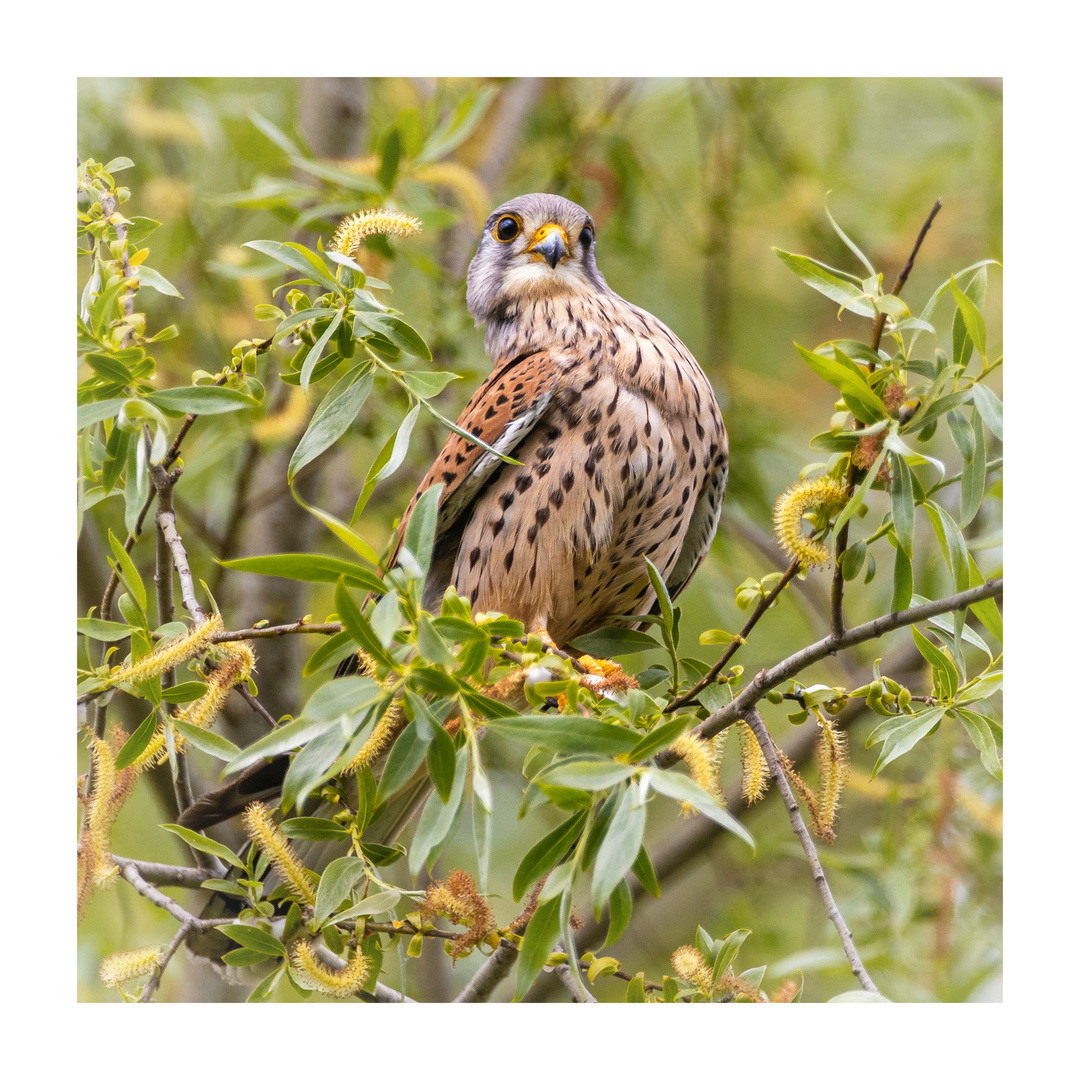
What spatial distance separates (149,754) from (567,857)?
819mm

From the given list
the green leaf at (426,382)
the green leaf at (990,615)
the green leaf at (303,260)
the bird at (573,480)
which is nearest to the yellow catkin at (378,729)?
the bird at (573,480)

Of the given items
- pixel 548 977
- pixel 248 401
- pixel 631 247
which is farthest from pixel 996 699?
pixel 248 401

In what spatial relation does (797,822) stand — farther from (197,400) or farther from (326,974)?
(197,400)

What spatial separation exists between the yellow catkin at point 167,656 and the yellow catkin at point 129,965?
554mm

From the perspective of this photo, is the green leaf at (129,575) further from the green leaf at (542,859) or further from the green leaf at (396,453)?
the green leaf at (542,859)

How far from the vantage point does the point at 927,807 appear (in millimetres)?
2330

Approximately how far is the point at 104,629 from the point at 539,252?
50.6 inches

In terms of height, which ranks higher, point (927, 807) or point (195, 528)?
point (195, 528)

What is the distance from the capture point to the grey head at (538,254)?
239 cm

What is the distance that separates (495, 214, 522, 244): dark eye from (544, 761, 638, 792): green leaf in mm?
1528

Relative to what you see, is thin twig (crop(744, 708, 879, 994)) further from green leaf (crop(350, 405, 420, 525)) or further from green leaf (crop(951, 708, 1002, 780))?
green leaf (crop(350, 405, 420, 525))

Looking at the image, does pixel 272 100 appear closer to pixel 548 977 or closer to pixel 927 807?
pixel 548 977

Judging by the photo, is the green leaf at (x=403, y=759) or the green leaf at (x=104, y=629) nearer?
the green leaf at (x=403, y=759)

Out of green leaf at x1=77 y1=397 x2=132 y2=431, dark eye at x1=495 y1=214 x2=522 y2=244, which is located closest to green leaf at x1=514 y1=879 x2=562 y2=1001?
green leaf at x1=77 y1=397 x2=132 y2=431
